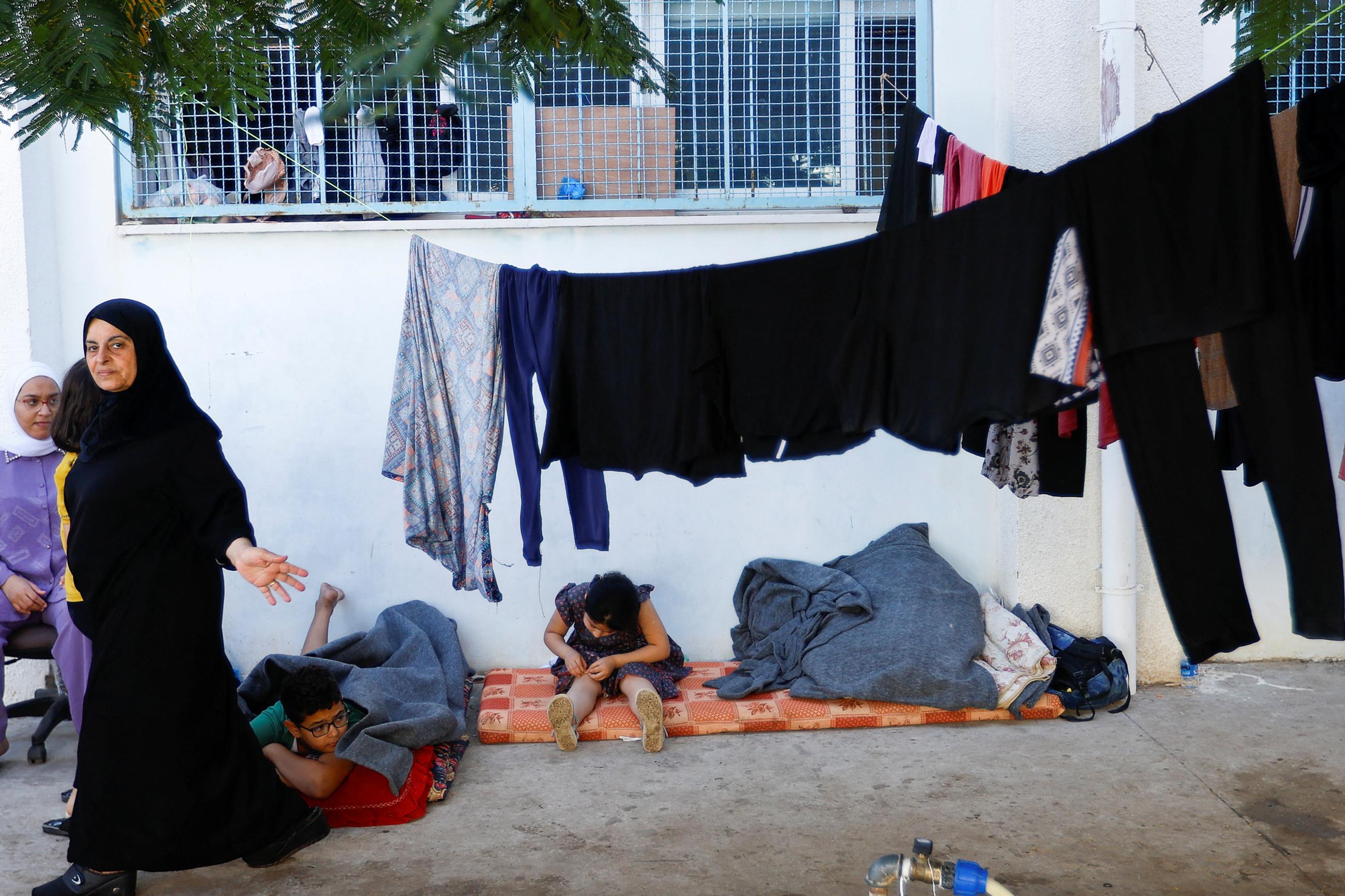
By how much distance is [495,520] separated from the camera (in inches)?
197

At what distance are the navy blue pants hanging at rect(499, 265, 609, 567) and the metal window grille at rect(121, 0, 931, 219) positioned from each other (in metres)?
1.73

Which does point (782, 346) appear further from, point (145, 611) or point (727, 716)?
point (727, 716)

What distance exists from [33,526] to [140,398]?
5.31 ft

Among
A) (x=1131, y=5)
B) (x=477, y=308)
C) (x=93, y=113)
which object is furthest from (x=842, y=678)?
(x=93, y=113)

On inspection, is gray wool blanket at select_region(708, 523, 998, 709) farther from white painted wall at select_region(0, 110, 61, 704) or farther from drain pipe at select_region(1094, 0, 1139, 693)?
white painted wall at select_region(0, 110, 61, 704)

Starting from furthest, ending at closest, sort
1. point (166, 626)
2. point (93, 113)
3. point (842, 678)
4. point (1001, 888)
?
point (842, 678)
point (166, 626)
point (1001, 888)
point (93, 113)

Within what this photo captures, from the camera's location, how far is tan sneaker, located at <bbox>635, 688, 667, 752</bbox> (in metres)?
4.18

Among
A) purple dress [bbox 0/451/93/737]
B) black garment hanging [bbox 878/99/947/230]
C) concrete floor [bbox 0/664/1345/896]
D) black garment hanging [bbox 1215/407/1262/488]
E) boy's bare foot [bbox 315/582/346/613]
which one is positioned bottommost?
concrete floor [bbox 0/664/1345/896]

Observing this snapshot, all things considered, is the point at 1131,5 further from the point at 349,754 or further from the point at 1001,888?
the point at 349,754

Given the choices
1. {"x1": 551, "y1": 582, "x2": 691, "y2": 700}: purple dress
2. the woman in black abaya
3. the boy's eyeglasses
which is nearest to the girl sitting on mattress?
{"x1": 551, "y1": 582, "x2": 691, "y2": 700}: purple dress

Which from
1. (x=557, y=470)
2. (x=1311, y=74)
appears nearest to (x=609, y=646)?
(x=557, y=470)

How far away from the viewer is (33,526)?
4.13m

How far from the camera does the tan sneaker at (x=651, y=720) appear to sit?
4.18 m

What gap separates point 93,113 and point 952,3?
14.5ft
